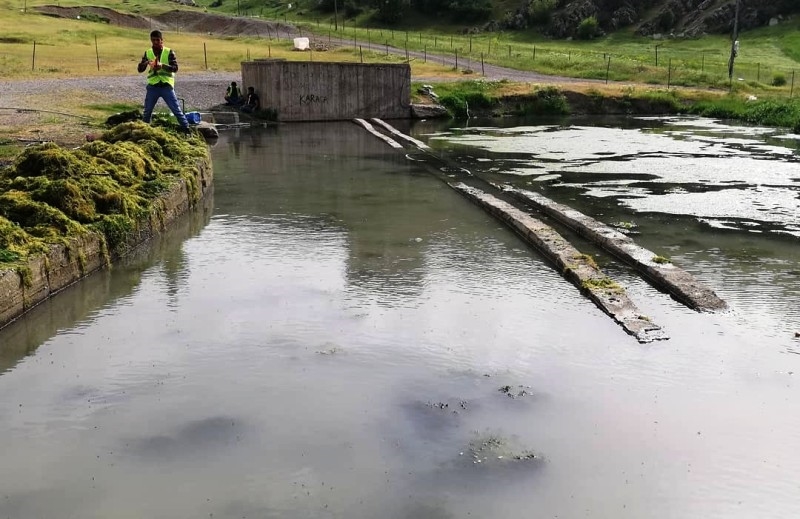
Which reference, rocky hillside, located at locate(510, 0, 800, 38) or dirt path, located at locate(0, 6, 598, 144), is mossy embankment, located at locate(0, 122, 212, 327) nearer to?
dirt path, located at locate(0, 6, 598, 144)

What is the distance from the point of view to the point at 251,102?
1078 inches

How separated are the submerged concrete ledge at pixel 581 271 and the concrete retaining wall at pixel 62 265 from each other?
4638 mm

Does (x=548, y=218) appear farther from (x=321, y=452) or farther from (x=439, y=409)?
(x=321, y=452)

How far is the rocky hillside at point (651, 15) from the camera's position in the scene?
66375 mm

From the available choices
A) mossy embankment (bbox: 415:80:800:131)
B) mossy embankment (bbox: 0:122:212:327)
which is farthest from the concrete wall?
mossy embankment (bbox: 0:122:212:327)

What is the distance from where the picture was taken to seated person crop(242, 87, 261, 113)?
27.3 m

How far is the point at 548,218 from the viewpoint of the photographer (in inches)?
494

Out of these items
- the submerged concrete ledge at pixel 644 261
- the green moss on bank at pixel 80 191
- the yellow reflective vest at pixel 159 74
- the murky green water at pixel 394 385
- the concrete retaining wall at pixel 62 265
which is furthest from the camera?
the yellow reflective vest at pixel 159 74

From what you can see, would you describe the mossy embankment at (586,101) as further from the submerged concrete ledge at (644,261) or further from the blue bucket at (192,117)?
the submerged concrete ledge at (644,261)

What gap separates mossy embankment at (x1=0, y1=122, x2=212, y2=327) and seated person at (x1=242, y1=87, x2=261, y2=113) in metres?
14.0

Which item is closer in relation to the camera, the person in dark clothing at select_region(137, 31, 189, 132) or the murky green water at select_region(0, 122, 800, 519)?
the murky green water at select_region(0, 122, 800, 519)

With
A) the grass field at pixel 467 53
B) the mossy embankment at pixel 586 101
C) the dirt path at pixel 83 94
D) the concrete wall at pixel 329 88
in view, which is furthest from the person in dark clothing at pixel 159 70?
the grass field at pixel 467 53

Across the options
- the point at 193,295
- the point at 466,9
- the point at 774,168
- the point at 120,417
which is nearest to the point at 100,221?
the point at 193,295

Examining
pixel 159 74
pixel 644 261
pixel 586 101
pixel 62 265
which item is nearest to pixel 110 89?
pixel 159 74
